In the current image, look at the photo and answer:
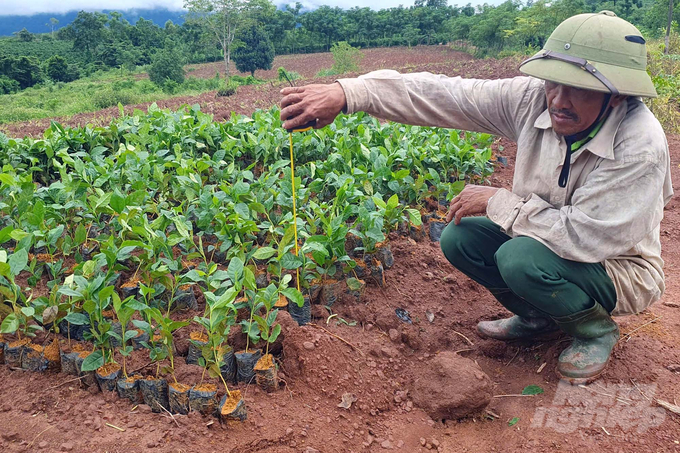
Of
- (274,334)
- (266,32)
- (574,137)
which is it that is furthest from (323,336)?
(266,32)

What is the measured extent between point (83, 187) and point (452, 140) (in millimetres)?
2860

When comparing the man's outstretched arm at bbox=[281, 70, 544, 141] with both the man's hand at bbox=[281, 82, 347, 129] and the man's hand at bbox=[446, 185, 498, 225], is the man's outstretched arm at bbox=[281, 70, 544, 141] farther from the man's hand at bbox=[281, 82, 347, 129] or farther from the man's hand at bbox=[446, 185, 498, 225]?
the man's hand at bbox=[446, 185, 498, 225]

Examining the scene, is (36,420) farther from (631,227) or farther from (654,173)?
(654,173)

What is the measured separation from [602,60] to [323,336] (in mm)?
1550

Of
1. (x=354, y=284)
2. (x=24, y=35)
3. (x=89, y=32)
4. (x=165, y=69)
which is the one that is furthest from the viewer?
(x=24, y=35)

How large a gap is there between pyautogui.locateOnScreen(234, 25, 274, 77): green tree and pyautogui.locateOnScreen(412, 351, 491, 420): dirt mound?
3167 cm

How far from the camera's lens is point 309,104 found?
2.22m

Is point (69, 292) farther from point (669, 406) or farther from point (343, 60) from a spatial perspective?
point (343, 60)

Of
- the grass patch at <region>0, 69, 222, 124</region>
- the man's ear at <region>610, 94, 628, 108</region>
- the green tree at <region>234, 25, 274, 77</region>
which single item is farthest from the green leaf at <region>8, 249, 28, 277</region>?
the green tree at <region>234, 25, 274, 77</region>

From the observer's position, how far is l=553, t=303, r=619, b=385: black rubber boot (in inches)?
89.0

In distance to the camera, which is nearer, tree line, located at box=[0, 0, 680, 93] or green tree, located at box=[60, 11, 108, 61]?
tree line, located at box=[0, 0, 680, 93]

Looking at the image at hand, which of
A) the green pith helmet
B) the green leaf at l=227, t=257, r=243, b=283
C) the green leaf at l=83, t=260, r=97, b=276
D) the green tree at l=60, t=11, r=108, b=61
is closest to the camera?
the green pith helmet

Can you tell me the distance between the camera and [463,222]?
2.63 metres

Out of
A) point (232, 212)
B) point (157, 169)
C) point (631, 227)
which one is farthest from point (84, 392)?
point (631, 227)
